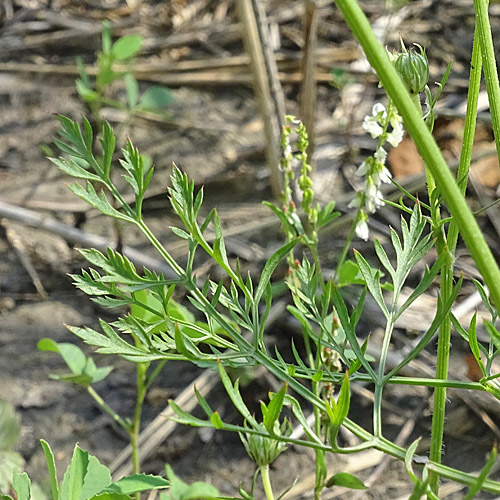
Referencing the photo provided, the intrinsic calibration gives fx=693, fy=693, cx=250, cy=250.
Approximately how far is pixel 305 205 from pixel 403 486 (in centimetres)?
74

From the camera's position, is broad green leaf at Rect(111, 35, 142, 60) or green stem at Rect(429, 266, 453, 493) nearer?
green stem at Rect(429, 266, 453, 493)

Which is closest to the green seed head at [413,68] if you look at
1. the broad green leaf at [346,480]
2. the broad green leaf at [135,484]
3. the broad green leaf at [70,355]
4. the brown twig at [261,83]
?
the broad green leaf at [346,480]

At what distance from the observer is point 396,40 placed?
115 inches

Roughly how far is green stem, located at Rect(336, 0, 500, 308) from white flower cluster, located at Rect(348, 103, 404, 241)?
406 millimetres

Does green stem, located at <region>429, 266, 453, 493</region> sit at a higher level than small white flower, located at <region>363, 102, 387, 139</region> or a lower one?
lower

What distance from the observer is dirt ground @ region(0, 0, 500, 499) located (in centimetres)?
168

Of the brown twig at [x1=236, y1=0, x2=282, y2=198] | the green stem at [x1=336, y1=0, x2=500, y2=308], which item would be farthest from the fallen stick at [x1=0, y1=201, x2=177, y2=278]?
the green stem at [x1=336, y1=0, x2=500, y2=308]

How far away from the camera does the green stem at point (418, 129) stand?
24.5 inches

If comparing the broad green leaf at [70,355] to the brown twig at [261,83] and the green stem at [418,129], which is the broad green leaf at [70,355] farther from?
the green stem at [418,129]

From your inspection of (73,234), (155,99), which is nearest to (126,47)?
(155,99)

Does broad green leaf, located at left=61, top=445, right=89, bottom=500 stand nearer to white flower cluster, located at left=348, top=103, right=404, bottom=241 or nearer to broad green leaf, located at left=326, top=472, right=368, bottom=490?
broad green leaf, located at left=326, top=472, right=368, bottom=490

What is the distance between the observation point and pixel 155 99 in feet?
8.47

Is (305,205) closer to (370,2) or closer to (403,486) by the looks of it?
(403,486)

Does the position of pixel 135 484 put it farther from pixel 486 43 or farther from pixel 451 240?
pixel 486 43
